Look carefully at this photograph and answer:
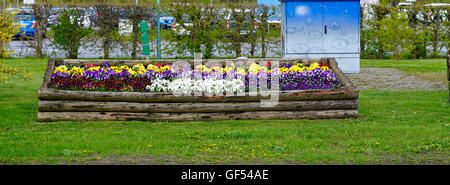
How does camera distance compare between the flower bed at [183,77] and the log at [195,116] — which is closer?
the log at [195,116]

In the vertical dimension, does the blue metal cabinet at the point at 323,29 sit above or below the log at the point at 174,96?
above

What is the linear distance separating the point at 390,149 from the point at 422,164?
2.36 ft

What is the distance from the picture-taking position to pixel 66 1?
21.3 metres

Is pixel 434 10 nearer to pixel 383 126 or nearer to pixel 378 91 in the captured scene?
pixel 378 91

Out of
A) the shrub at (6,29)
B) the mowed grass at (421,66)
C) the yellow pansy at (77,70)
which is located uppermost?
the shrub at (6,29)

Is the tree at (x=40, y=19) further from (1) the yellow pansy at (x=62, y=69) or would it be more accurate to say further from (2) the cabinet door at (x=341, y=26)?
(1) the yellow pansy at (x=62, y=69)

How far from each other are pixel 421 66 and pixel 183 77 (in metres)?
10.4

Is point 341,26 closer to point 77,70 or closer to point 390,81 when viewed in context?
point 390,81

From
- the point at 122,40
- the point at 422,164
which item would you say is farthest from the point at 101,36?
the point at 422,164

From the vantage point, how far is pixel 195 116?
9.53 meters

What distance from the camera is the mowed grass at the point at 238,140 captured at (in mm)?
7133

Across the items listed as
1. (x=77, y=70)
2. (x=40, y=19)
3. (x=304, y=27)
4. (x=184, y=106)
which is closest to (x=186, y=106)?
(x=184, y=106)

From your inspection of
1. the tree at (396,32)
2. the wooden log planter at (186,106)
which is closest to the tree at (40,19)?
the tree at (396,32)

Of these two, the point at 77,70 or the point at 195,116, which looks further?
the point at 77,70
